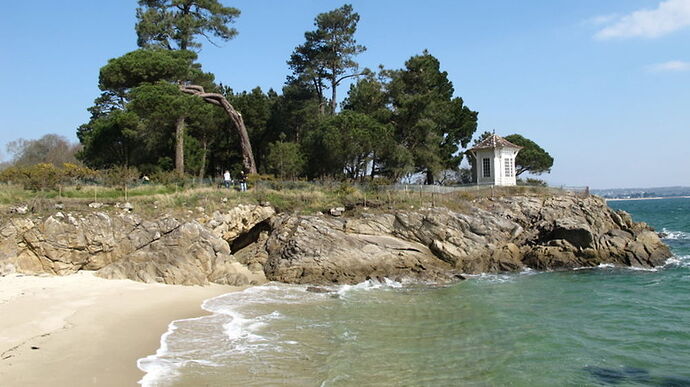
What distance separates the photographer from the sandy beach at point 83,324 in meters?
10.5

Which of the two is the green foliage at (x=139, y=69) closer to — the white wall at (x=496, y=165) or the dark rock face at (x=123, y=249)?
the dark rock face at (x=123, y=249)

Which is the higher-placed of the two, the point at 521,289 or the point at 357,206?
the point at 357,206

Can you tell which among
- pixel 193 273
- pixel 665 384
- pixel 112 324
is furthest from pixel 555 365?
pixel 193 273

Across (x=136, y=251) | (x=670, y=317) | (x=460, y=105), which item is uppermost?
(x=460, y=105)

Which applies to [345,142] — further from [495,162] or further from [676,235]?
[676,235]

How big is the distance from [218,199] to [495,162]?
22.9m

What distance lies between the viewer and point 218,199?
2603 cm

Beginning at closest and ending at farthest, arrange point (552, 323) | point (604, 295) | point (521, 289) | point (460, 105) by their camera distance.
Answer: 1. point (552, 323)
2. point (604, 295)
3. point (521, 289)
4. point (460, 105)

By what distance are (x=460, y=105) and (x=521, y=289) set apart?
24.2m

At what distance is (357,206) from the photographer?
2820cm

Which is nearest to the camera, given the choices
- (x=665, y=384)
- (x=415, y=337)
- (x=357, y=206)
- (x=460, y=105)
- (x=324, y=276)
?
(x=665, y=384)

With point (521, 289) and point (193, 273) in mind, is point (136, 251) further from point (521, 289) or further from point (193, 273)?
point (521, 289)

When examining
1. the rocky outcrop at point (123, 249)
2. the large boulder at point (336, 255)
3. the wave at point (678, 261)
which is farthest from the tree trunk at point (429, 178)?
the rocky outcrop at point (123, 249)

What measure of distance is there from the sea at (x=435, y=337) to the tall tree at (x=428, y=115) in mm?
17132
